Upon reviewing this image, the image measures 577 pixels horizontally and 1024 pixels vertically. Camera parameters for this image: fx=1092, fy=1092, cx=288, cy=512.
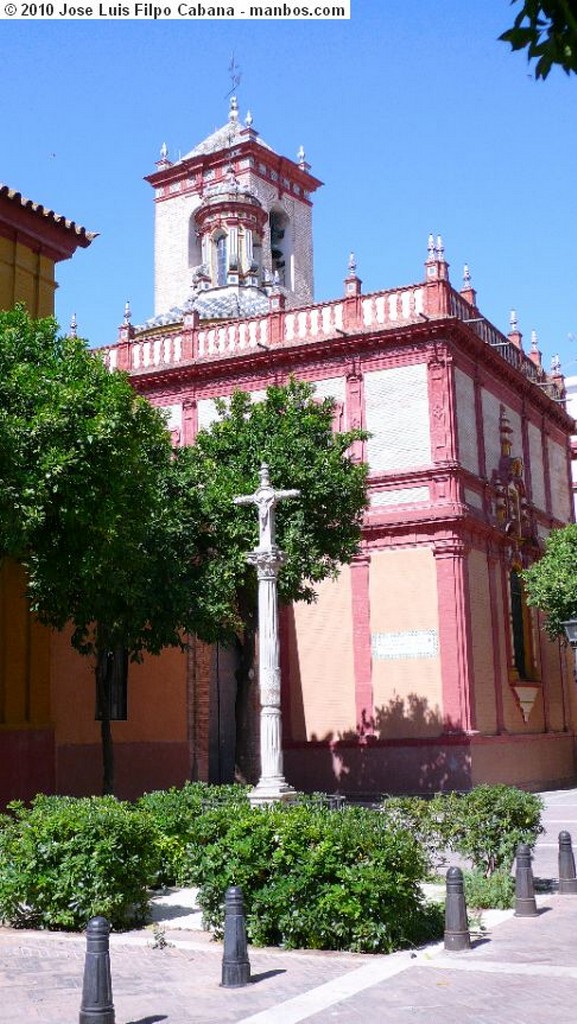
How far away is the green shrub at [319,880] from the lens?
1007cm

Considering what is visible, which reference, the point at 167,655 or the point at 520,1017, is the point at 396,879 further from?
the point at 167,655

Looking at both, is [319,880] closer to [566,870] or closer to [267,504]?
[566,870]

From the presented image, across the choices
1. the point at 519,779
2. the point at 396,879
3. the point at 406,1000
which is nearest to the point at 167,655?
the point at 519,779

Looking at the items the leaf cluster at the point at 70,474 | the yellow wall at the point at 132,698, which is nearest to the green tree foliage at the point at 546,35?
the leaf cluster at the point at 70,474

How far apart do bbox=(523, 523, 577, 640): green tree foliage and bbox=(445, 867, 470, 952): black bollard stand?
18.7 m

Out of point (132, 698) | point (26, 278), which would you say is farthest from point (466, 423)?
point (26, 278)

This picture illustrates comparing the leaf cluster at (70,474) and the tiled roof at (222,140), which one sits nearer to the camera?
the leaf cluster at (70,474)

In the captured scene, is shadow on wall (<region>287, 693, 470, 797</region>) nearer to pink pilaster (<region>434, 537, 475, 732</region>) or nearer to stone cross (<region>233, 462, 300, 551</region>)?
A: pink pilaster (<region>434, 537, 475, 732</region>)

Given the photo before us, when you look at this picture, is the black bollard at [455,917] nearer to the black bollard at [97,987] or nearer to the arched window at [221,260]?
the black bollard at [97,987]

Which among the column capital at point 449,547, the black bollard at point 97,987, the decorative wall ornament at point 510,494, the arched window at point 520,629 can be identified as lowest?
the black bollard at point 97,987

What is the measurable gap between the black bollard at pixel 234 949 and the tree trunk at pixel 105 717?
424 inches

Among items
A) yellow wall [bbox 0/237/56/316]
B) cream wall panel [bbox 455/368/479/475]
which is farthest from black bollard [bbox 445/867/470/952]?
cream wall panel [bbox 455/368/479/475]

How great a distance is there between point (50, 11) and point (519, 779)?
2459 centimetres

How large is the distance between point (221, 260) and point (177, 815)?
99.3 ft
